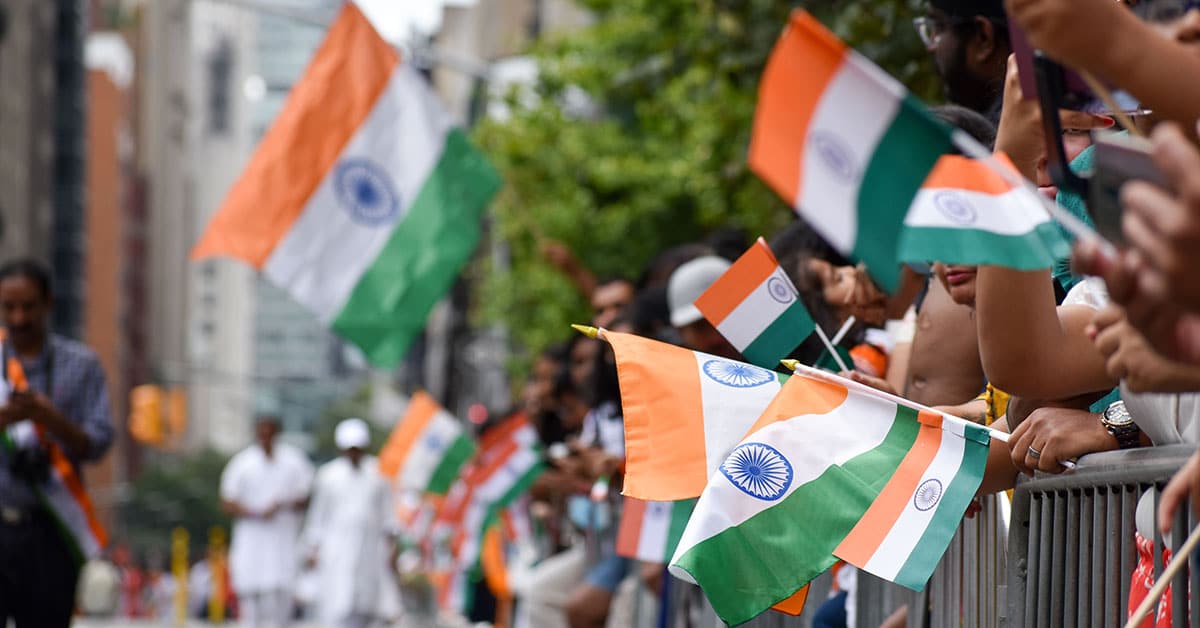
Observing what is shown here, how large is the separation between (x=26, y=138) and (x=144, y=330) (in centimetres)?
7156

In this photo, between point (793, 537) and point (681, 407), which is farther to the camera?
point (681, 407)

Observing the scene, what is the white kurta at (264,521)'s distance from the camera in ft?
63.5

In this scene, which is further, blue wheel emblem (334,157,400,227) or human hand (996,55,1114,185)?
blue wheel emblem (334,157,400,227)

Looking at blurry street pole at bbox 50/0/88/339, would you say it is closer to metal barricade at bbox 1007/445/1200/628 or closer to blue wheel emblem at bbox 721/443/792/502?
blue wheel emblem at bbox 721/443/792/502

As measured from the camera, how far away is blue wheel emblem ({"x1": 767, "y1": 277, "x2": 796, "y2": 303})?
186 inches

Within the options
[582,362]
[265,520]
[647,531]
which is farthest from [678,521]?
[265,520]

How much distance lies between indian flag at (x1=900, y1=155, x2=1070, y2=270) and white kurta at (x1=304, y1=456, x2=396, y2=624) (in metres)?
16.0

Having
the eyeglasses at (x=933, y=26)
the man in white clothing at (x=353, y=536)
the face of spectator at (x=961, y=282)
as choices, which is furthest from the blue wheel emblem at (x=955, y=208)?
the man in white clothing at (x=353, y=536)

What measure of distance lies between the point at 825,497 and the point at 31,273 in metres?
5.22

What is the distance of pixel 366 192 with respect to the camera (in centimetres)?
1062

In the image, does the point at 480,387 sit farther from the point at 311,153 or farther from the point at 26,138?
the point at 311,153

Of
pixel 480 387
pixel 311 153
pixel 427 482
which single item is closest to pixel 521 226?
pixel 427 482

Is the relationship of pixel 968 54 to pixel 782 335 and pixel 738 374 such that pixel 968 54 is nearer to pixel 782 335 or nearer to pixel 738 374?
pixel 782 335

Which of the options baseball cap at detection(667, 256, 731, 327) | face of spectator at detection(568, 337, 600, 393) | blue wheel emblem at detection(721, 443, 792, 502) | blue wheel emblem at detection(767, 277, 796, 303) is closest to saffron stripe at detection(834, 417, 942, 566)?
blue wheel emblem at detection(721, 443, 792, 502)
